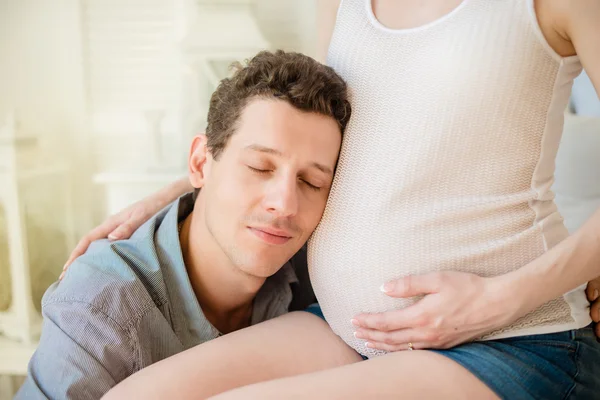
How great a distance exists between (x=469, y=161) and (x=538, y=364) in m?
0.33

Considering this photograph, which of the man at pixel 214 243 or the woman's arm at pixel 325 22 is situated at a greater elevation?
the woman's arm at pixel 325 22

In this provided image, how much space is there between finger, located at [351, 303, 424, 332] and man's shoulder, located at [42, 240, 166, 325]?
38 cm

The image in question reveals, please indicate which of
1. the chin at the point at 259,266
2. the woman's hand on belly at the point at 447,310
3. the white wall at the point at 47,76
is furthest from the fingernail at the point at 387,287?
the white wall at the point at 47,76

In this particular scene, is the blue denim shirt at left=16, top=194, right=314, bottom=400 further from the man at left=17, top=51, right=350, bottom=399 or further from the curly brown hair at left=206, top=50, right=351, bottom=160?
the curly brown hair at left=206, top=50, right=351, bottom=160

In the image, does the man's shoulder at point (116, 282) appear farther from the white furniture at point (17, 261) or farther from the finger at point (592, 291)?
the white furniture at point (17, 261)

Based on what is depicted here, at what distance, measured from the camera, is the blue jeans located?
0.82 m

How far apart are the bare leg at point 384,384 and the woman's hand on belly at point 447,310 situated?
2.0 inches

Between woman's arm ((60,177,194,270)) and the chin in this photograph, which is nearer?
Answer: the chin

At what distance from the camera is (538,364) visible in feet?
2.82

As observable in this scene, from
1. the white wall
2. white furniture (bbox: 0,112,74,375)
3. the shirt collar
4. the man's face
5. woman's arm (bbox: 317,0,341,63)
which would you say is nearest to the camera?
the man's face

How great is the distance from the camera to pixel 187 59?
2.13 metres

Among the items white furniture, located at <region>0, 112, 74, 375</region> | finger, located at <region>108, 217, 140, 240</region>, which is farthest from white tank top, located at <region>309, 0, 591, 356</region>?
white furniture, located at <region>0, 112, 74, 375</region>

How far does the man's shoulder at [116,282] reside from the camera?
977 mm

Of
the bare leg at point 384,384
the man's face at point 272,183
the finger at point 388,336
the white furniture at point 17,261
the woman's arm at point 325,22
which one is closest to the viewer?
the bare leg at point 384,384
